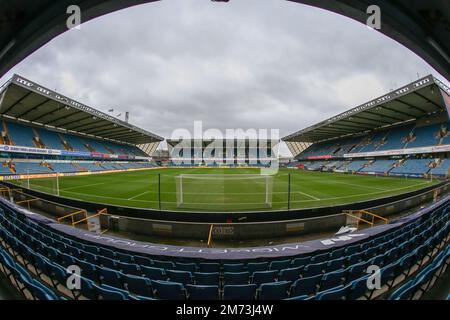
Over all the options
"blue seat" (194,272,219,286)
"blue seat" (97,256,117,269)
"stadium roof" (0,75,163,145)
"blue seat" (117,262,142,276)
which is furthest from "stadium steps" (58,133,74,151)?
"blue seat" (194,272,219,286)

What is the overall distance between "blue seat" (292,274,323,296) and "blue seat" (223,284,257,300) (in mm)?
884

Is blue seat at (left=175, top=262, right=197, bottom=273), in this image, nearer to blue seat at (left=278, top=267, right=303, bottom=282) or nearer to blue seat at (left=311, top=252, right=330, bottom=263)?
blue seat at (left=278, top=267, right=303, bottom=282)

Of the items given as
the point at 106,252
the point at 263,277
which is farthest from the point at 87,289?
the point at 263,277

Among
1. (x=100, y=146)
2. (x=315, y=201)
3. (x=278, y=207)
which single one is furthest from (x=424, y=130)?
(x=100, y=146)

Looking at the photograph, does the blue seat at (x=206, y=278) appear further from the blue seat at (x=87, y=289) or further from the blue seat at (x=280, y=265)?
the blue seat at (x=87, y=289)

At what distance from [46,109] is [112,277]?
38.2 m

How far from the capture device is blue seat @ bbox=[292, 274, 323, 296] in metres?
3.72

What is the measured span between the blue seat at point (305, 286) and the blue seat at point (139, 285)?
2.92 m

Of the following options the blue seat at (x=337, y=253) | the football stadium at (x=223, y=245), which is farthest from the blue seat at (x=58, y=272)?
the blue seat at (x=337, y=253)

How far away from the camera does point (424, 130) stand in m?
34.5

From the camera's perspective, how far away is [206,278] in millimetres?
4078

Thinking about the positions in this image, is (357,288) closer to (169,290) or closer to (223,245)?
(169,290)

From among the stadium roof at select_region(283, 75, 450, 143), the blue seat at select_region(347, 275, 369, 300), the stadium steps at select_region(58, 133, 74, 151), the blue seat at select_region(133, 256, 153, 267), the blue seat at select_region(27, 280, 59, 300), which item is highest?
Result: the stadium roof at select_region(283, 75, 450, 143)
